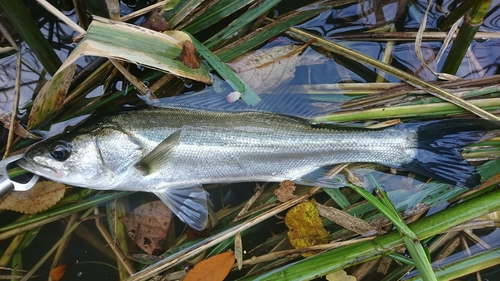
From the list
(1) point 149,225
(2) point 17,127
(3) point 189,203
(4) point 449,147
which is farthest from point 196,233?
(4) point 449,147

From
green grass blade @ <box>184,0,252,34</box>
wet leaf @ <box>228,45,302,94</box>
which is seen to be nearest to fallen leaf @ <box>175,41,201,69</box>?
green grass blade @ <box>184,0,252,34</box>

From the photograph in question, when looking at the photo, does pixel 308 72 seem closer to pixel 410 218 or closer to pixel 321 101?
pixel 321 101

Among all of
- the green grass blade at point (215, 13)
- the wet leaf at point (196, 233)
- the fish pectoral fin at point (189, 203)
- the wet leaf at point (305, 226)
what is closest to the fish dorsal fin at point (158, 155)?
the fish pectoral fin at point (189, 203)

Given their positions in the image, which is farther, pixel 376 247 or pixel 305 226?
pixel 305 226

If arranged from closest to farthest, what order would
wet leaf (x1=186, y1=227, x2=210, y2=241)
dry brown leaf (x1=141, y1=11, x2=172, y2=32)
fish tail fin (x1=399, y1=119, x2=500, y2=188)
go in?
1. dry brown leaf (x1=141, y1=11, x2=172, y2=32)
2. fish tail fin (x1=399, y1=119, x2=500, y2=188)
3. wet leaf (x1=186, y1=227, x2=210, y2=241)

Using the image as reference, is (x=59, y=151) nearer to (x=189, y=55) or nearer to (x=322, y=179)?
(x=189, y=55)

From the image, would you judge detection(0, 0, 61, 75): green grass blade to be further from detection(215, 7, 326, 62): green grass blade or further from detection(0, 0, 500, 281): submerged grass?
detection(215, 7, 326, 62): green grass blade
